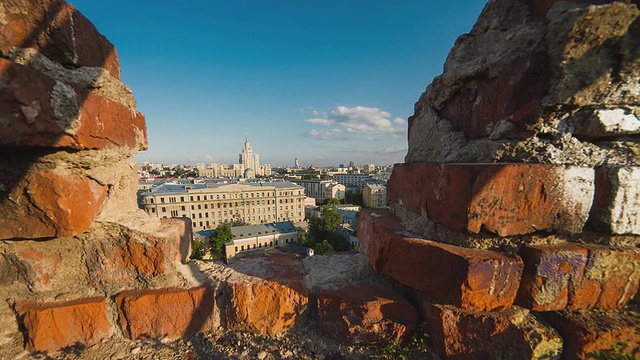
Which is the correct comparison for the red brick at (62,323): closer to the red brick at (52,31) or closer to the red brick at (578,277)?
the red brick at (52,31)

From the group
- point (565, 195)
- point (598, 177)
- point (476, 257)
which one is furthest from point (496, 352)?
point (598, 177)

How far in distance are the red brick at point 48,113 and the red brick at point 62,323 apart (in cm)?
91

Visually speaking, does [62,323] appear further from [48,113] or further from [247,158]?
[247,158]

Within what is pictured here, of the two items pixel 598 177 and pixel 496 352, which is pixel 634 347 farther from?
pixel 598 177

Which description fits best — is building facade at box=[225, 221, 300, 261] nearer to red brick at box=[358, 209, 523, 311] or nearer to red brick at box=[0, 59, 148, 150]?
red brick at box=[0, 59, 148, 150]

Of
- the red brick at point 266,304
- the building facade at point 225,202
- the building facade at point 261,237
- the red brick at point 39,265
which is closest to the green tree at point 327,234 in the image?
the building facade at point 261,237

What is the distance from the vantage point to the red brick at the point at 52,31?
102 centimetres

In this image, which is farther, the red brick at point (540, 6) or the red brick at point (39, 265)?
the red brick at point (39, 265)

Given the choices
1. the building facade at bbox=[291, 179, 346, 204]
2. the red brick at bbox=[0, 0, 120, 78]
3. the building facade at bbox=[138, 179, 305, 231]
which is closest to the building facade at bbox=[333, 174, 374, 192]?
the building facade at bbox=[291, 179, 346, 204]

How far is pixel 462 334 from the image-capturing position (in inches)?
47.0

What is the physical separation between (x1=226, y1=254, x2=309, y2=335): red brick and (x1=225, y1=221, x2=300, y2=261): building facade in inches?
957

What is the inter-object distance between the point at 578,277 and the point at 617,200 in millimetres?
378

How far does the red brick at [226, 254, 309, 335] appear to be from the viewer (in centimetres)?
146

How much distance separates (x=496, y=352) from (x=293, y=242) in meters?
26.9
